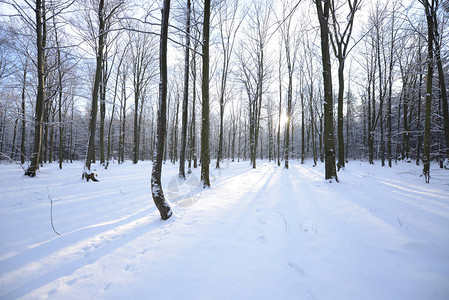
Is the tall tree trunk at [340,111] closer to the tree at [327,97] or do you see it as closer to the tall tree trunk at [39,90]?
the tree at [327,97]

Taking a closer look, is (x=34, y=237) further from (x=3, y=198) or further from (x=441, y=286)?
(x=441, y=286)

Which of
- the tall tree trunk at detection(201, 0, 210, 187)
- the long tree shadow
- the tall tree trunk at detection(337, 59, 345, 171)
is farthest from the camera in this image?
the tall tree trunk at detection(337, 59, 345, 171)

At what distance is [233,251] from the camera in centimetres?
237

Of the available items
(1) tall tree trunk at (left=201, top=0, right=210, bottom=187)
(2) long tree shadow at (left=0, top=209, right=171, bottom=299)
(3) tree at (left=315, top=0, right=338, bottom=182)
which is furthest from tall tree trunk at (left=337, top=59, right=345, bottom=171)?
(2) long tree shadow at (left=0, top=209, right=171, bottom=299)

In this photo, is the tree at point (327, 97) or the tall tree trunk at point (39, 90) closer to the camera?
the tree at point (327, 97)

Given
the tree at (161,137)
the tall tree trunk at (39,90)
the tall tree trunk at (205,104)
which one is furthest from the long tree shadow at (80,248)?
the tall tree trunk at (39,90)

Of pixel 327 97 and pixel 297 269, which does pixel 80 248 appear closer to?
pixel 297 269

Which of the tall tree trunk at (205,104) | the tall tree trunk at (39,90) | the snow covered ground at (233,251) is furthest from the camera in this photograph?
the tall tree trunk at (39,90)

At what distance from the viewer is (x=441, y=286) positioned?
5.21ft

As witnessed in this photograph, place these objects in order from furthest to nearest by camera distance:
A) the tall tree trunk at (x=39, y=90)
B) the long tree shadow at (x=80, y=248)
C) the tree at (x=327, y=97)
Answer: the tall tree trunk at (x=39, y=90), the tree at (x=327, y=97), the long tree shadow at (x=80, y=248)

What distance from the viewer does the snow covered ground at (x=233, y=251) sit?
1.68 m

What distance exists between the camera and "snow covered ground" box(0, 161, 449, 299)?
66.0 inches

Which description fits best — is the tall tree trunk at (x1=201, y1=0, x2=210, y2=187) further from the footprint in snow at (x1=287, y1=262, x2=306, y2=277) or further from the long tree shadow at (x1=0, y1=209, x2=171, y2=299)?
the footprint in snow at (x1=287, y1=262, x2=306, y2=277)

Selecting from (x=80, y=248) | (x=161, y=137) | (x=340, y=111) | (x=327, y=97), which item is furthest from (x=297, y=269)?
(x=340, y=111)
